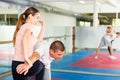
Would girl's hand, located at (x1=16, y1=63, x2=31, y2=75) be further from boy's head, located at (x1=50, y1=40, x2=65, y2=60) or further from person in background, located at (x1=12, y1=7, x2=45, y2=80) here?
boy's head, located at (x1=50, y1=40, x2=65, y2=60)

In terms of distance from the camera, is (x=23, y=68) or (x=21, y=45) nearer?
(x=23, y=68)

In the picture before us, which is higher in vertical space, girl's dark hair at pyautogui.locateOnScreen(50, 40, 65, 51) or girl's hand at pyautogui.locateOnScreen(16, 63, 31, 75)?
girl's dark hair at pyautogui.locateOnScreen(50, 40, 65, 51)

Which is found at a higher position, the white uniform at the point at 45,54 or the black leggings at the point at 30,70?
the white uniform at the point at 45,54

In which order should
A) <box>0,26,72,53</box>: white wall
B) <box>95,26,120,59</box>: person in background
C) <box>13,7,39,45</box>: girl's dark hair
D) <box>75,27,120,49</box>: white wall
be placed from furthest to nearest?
<box>75,27,120,49</box>: white wall
<box>95,26,120,59</box>: person in background
<box>0,26,72,53</box>: white wall
<box>13,7,39,45</box>: girl's dark hair

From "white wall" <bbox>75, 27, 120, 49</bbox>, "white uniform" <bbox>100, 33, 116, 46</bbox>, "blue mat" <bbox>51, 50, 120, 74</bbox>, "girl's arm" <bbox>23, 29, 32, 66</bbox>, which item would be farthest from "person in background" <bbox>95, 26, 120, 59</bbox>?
"girl's arm" <bbox>23, 29, 32, 66</bbox>

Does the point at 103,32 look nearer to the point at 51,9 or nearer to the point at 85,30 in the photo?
the point at 85,30

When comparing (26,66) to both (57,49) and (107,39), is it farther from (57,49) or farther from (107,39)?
(107,39)

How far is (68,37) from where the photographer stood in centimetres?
1134

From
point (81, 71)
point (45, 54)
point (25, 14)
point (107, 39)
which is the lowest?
point (81, 71)

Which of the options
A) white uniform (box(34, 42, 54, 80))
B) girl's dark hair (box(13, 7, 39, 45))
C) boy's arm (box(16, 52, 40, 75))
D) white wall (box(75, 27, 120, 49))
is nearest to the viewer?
boy's arm (box(16, 52, 40, 75))

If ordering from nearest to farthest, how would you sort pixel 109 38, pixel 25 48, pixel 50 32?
pixel 25 48, pixel 109 38, pixel 50 32

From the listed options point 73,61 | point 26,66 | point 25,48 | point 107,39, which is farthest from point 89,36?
point 26,66

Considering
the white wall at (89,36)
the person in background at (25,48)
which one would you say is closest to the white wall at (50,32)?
the white wall at (89,36)

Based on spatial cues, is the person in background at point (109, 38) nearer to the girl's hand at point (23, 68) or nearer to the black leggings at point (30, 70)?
the black leggings at point (30, 70)
